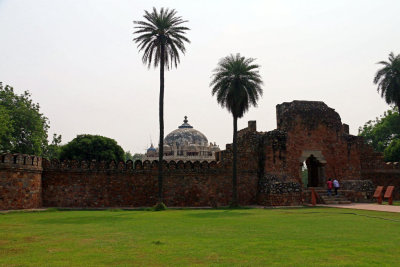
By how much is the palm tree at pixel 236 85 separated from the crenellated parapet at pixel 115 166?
324 cm

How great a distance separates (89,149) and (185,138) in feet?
73.7

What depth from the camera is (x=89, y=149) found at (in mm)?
50469

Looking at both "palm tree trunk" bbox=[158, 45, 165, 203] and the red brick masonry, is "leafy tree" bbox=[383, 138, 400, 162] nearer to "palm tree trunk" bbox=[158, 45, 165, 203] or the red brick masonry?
the red brick masonry

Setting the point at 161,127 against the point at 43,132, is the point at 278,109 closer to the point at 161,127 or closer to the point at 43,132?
the point at 161,127

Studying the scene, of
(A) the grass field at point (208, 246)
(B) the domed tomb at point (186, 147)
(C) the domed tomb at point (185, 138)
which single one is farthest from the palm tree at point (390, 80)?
(C) the domed tomb at point (185, 138)

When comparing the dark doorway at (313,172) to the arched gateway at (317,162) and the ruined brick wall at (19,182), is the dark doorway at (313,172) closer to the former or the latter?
the arched gateway at (317,162)

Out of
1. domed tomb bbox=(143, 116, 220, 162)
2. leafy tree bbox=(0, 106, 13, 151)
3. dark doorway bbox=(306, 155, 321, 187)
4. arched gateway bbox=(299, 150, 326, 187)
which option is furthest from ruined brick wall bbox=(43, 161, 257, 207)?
domed tomb bbox=(143, 116, 220, 162)

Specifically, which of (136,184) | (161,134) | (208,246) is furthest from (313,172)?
(208,246)

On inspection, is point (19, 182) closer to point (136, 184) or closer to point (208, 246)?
point (136, 184)

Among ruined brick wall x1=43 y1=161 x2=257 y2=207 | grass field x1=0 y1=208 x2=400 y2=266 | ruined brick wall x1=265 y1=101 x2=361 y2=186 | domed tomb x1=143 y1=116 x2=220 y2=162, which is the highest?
domed tomb x1=143 y1=116 x2=220 y2=162

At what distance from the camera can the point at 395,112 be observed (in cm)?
5141

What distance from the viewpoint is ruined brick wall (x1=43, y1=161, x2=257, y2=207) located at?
2505 centimetres

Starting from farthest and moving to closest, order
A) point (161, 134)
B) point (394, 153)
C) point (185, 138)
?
point (185, 138) → point (394, 153) → point (161, 134)

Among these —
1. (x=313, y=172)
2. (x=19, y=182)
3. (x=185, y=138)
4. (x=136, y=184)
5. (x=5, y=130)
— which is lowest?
(x=136, y=184)
